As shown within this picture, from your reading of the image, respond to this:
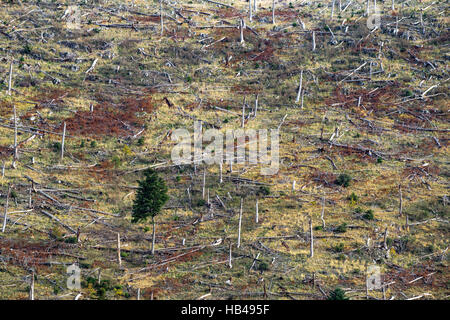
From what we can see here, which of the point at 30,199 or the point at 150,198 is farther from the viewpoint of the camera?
the point at 30,199

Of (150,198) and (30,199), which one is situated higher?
(30,199)
